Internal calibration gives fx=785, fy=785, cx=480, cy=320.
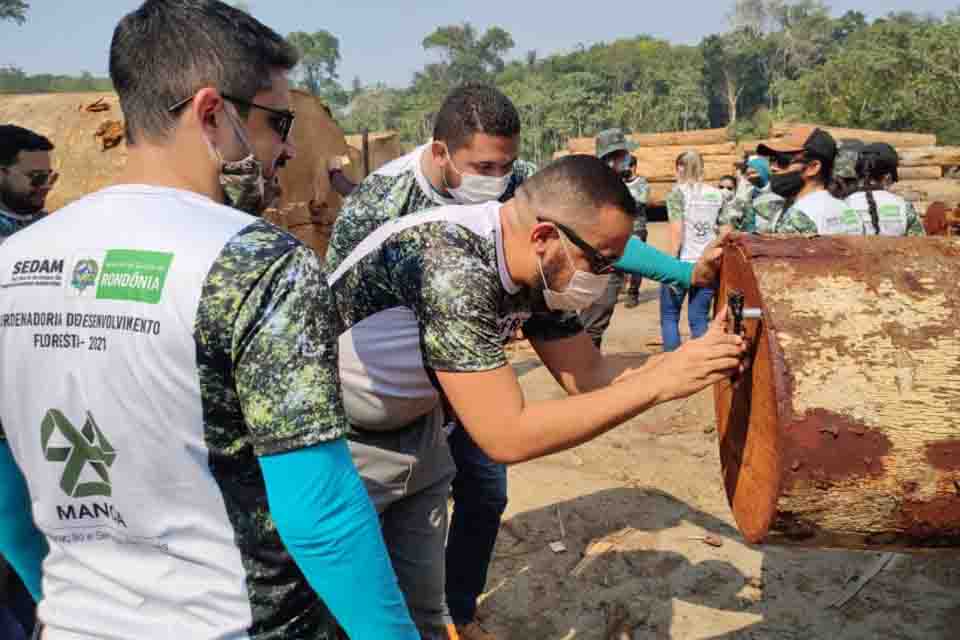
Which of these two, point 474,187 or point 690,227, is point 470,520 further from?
point 690,227

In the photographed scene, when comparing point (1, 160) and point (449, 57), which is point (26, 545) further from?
point (449, 57)

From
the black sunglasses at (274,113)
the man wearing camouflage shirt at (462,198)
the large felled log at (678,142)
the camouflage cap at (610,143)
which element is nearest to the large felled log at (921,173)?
the large felled log at (678,142)

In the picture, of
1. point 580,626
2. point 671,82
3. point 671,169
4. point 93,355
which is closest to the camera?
point 93,355

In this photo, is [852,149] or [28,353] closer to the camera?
[28,353]

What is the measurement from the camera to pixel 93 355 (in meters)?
1.15

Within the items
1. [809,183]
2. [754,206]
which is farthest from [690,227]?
[809,183]

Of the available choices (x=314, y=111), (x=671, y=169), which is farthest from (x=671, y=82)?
(x=314, y=111)

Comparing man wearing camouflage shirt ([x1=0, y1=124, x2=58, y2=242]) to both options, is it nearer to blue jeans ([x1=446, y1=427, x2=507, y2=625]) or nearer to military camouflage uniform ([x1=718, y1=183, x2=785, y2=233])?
blue jeans ([x1=446, y1=427, x2=507, y2=625])

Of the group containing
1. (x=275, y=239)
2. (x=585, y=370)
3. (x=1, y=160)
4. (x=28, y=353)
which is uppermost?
(x=1, y=160)

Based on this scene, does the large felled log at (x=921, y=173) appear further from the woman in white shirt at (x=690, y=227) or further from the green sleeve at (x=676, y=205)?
the green sleeve at (x=676, y=205)

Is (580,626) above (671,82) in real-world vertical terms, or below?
below

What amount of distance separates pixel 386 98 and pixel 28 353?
82460 millimetres

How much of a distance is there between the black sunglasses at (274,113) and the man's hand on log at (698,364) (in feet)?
3.52

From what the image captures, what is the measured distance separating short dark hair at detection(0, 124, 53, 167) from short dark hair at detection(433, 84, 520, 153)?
6.17 ft
